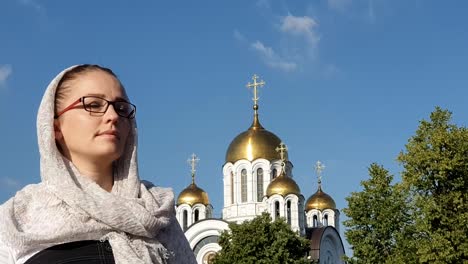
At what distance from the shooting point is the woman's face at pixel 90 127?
2.37 meters

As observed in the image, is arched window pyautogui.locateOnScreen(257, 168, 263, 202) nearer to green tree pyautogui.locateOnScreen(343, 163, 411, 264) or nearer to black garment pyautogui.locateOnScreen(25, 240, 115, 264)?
green tree pyautogui.locateOnScreen(343, 163, 411, 264)

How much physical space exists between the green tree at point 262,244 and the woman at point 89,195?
27186 mm

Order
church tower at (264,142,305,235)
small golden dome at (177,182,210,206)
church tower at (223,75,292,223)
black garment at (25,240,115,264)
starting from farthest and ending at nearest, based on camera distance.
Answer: small golden dome at (177,182,210,206)
church tower at (223,75,292,223)
church tower at (264,142,305,235)
black garment at (25,240,115,264)

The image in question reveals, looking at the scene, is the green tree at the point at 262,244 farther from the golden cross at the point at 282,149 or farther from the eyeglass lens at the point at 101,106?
the eyeglass lens at the point at 101,106

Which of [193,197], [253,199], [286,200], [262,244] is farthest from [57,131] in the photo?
[193,197]

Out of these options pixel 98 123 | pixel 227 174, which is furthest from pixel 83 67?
pixel 227 174

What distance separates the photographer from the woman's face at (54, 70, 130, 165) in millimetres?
2369

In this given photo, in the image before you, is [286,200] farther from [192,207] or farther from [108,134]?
[108,134]

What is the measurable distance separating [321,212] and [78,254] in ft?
149

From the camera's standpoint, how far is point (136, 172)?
96.1 inches

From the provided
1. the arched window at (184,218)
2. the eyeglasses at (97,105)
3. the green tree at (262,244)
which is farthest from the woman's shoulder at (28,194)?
the arched window at (184,218)

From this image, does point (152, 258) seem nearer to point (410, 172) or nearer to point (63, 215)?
point (63, 215)

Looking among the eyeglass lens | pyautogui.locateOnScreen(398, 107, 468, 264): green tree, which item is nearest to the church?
pyautogui.locateOnScreen(398, 107, 468, 264): green tree

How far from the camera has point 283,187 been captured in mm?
38156
